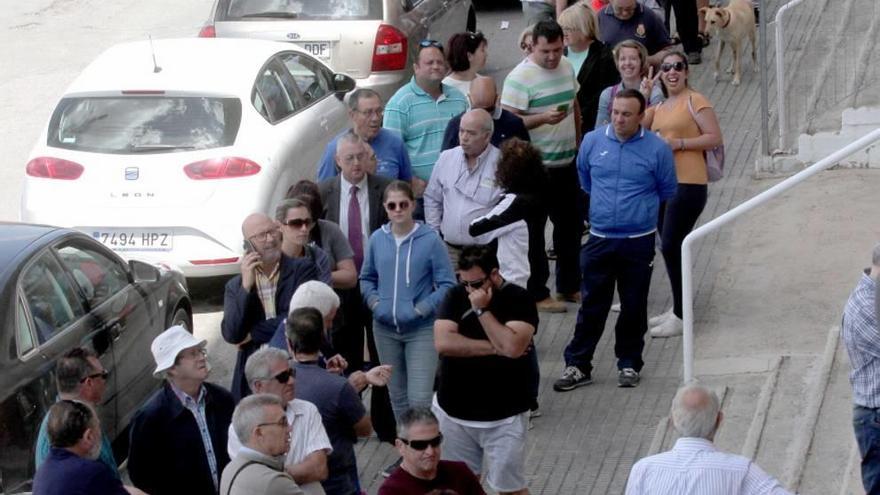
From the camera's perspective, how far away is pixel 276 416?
629 cm

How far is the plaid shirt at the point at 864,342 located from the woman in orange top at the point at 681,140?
310 cm

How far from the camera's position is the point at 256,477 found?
6.15m

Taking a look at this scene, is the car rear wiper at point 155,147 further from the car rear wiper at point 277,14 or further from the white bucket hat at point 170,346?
the white bucket hat at point 170,346

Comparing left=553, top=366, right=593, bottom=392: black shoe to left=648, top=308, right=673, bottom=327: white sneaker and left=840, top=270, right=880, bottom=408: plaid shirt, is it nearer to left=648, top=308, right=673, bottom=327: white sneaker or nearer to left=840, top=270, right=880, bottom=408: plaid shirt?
left=648, top=308, right=673, bottom=327: white sneaker

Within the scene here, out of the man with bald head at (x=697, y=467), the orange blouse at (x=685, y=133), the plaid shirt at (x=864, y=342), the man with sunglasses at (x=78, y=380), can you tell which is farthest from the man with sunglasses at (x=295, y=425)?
the orange blouse at (x=685, y=133)

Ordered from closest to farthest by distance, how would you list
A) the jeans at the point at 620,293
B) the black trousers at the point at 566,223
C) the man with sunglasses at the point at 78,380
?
the man with sunglasses at the point at 78,380, the jeans at the point at 620,293, the black trousers at the point at 566,223

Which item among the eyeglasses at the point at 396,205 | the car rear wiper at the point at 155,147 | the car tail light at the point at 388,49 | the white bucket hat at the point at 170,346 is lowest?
the car tail light at the point at 388,49

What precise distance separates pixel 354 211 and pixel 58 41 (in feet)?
42.3

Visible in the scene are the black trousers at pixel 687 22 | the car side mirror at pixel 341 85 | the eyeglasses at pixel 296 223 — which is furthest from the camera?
the black trousers at pixel 687 22

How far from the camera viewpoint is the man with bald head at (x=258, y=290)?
27.3 feet

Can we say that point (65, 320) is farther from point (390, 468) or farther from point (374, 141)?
point (374, 141)

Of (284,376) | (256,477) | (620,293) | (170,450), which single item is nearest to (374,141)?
(620,293)

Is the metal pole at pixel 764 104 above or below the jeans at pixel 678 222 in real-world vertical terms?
below

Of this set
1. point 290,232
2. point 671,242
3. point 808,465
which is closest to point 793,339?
point 671,242
